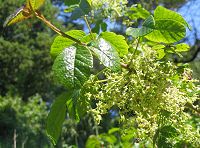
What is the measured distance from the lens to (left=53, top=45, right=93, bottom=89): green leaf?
2.23 feet

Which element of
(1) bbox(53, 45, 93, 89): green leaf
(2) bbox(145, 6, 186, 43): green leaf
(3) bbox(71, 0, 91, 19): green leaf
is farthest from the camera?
(3) bbox(71, 0, 91, 19): green leaf

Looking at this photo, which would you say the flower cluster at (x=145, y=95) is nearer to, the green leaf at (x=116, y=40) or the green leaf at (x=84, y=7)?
the green leaf at (x=116, y=40)

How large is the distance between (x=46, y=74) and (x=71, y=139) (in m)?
5.45

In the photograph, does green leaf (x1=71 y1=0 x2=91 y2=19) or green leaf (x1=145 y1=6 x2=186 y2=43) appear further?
green leaf (x1=71 y1=0 x2=91 y2=19)

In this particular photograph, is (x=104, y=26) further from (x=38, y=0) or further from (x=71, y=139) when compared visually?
(x=71, y=139)

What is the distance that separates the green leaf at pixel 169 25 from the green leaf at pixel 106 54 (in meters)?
0.11

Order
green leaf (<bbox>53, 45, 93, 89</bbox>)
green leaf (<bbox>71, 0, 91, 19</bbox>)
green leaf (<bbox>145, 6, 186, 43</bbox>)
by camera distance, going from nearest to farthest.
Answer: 1. green leaf (<bbox>53, 45, 93, 89</bbox>)
2. green leaf (<bbox>145, 6, 186, 43</bbox>)
3. green leaf (<bbox>71, 0, 91, 19</bbox>)

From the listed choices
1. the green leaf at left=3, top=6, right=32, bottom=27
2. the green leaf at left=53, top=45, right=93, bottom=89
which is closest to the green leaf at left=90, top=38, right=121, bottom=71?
the green leaf at left=53, top=45, right=93, bottom=89

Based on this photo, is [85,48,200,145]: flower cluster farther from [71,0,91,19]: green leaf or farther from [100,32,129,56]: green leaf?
[71,0,91,19]: green leaf

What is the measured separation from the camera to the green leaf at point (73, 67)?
2.23 feet

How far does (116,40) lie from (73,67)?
0.15 meters

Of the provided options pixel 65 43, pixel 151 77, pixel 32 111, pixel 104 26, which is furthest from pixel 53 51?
pixel 32 111

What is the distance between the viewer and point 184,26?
30.7 inches

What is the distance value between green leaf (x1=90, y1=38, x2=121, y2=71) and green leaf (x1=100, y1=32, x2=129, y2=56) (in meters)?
0.05
